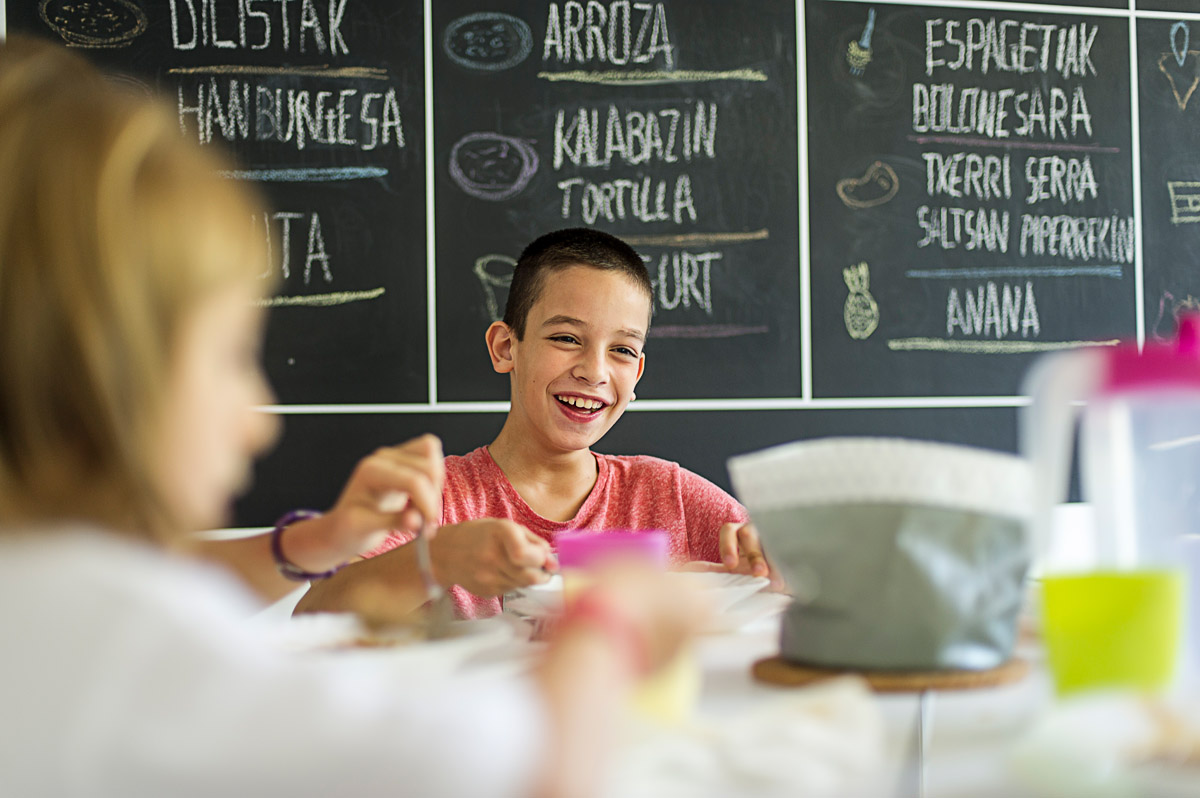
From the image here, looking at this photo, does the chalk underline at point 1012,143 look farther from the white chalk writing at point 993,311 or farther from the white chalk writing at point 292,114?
the white chalk writing at point 292,114

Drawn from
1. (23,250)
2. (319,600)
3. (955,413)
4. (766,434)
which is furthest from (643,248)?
(23,250)

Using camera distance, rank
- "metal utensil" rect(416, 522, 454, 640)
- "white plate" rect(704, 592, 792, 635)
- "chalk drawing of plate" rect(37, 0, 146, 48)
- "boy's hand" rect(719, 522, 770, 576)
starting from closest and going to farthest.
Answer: "metal utensil" rect(416, 522, 454, 640)
"white plate" rect(704, 592, 792, 635)
"boy's hand" rect(719, 522, 770, 576)
"chalk drawing of plate" rect(37, 0, 146, 48)

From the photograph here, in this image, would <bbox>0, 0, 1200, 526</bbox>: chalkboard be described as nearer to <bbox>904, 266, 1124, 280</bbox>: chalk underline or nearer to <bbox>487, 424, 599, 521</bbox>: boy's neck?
<bbox>904, 266, 1124, 280</bbox>: chalk underline

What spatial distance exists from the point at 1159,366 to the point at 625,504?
1165 millimetres

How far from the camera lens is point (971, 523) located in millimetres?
649

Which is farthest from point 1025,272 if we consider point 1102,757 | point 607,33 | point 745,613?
point 1102,757

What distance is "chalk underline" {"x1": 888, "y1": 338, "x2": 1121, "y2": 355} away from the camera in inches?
93.5

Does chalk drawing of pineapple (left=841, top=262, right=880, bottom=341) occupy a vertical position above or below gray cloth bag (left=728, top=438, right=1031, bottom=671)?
above

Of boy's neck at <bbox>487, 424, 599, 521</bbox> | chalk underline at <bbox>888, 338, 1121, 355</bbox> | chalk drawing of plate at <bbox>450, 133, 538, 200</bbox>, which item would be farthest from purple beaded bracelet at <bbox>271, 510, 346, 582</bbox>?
chalk underline at <bbox>888, 338, 1121, 355</bbox>

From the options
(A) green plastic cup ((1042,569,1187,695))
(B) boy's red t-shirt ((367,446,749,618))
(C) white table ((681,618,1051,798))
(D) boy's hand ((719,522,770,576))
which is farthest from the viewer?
(B) boy's red t-shirt ((367,446,749,618))

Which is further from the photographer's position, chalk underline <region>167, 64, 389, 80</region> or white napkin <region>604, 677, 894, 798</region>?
chalk underline <region>167, 64, 389, 80</region>

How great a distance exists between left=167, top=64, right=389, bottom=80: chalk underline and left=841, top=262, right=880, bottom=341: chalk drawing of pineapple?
1.14 metres

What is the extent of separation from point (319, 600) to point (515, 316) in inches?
29.0

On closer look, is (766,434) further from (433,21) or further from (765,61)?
(433,21)
